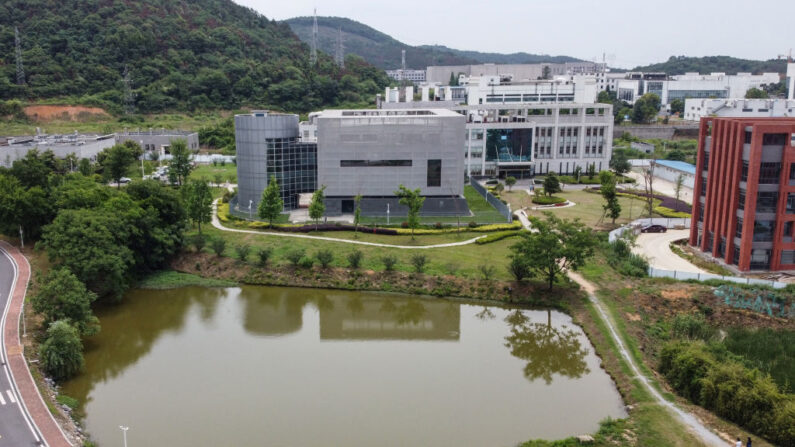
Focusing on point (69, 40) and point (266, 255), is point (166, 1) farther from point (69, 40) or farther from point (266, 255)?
point (266, 255)

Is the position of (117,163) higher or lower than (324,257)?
higher

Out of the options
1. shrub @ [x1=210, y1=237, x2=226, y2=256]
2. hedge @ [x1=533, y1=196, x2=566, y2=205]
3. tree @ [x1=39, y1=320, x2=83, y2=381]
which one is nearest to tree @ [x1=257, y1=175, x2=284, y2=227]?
shrub @ [x1=210, y1=237, x2=226, y2=256]

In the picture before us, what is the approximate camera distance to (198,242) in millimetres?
28703

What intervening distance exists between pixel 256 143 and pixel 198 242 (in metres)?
8.30

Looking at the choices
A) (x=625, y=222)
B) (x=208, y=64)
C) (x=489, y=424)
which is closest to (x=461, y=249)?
(x=625, y=222)

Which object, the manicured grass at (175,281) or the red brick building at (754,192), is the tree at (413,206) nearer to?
the manicured grass at (175,281)

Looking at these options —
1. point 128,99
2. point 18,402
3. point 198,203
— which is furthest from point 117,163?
point 18,402

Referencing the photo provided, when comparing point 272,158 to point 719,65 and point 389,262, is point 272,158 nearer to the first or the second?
point 389,262

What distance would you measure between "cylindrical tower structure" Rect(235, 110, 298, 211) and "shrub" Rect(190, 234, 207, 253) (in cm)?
686

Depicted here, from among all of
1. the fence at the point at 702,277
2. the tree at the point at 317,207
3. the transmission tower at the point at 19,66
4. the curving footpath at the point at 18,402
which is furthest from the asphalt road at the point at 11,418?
the transmission tower at the point at 19,66

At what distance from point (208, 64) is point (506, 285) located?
196 feet

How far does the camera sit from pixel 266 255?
2750 cm

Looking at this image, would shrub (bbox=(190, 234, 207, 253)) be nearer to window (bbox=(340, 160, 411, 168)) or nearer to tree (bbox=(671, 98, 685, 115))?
window (bbox=(340, 160, 411, 168))

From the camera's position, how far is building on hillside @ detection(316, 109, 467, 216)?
34.5 metres
